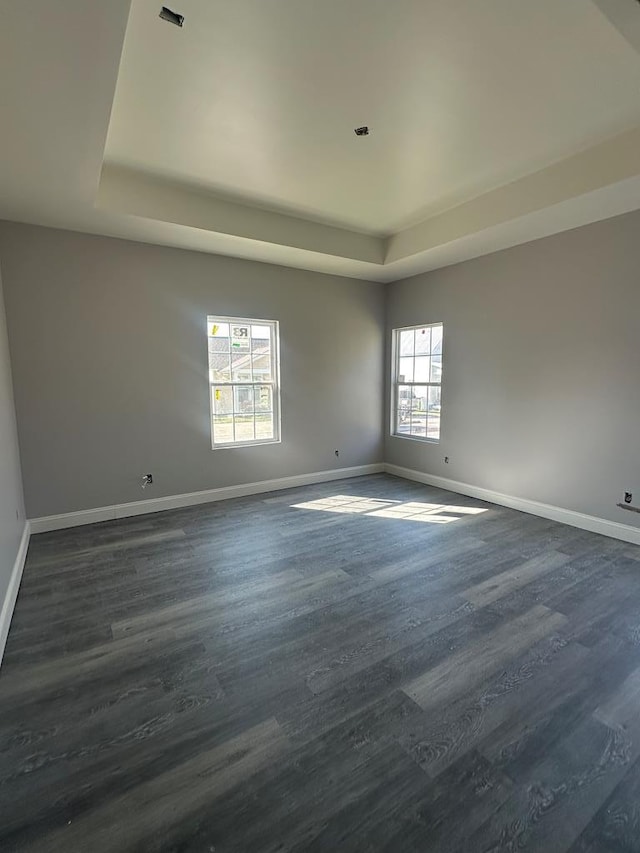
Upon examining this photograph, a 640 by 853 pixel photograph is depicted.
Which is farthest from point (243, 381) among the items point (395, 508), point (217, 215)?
point (395, 508)

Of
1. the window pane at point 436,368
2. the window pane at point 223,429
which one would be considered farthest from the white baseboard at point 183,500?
the window pane at point 436,368

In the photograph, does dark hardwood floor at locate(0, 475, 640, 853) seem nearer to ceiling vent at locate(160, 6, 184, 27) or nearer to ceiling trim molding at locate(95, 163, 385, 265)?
ceiling trim molding at locate(95, 163, 385, 265)

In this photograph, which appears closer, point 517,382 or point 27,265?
point 27,265

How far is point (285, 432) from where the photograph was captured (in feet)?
16.6

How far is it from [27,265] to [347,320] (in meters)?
3.52

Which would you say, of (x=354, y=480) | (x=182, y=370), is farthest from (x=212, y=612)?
(x=354, y=480)

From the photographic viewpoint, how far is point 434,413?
5.21 meters

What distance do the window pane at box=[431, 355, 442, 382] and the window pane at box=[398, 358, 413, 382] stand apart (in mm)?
438

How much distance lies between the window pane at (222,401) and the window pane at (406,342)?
2.56 meters

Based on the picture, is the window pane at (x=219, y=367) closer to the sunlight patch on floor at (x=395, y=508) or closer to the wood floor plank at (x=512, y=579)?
the sunlight patch on floor at (x=395, y=508)

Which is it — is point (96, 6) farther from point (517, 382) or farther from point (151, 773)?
point (517, 382)

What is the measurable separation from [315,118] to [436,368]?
325cm

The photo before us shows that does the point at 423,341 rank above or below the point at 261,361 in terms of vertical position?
above

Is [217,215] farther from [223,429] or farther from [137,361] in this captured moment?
[223,429]
